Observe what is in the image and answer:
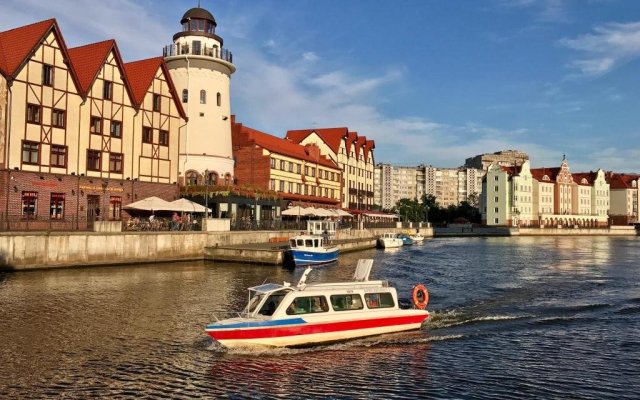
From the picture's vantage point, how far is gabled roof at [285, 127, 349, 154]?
109 m

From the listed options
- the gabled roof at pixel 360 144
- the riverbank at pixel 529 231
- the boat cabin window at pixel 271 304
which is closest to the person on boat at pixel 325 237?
the boat cabin window at pixel 271 304

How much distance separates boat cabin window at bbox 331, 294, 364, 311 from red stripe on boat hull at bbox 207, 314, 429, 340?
0.62 meters

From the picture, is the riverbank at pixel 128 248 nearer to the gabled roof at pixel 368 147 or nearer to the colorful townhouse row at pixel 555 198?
the gabled roof at pixel 368 147

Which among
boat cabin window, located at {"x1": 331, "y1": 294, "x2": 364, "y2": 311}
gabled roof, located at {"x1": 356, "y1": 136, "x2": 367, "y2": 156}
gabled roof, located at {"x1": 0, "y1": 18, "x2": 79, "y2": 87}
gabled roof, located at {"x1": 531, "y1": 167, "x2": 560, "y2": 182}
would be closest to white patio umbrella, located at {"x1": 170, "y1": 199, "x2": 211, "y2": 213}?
gabled roof, located at {"x1": 0, "y1": 18, "x2": 79, "y2": 87}

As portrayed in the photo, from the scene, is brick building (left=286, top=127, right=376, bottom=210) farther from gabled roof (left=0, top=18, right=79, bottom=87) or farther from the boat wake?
the boat wake

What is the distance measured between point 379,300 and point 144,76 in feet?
146

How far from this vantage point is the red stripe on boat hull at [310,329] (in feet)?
66.0

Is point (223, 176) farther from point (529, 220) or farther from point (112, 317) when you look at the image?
point (529, 220)

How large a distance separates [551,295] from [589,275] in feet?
46.7

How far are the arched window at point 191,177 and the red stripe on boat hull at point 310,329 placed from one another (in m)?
45.5

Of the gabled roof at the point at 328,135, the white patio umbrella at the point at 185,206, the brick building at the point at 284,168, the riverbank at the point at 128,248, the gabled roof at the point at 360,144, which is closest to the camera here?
the riverbank at the point at 128,248

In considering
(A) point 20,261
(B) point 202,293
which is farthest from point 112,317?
(A) point 20,261

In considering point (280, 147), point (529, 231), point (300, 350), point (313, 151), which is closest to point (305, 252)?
point (300, 350)

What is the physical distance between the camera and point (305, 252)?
50.4m
